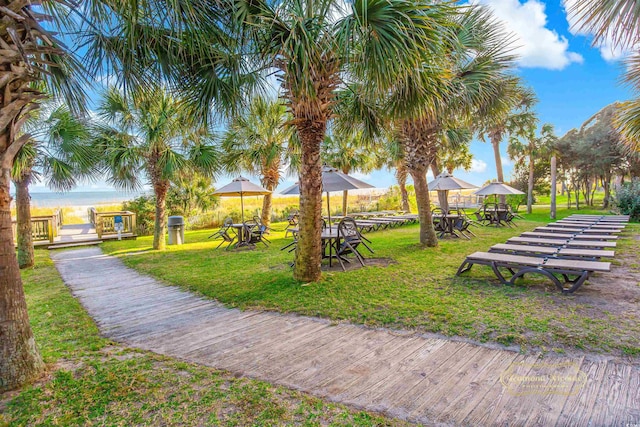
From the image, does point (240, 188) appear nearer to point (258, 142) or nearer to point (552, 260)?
point (258, 142)

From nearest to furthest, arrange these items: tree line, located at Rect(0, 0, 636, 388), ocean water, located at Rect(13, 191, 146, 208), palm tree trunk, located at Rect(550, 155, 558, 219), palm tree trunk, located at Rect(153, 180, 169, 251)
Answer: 1. tree line, located at Rect(0, 0, 636, 388)
2. palm tree trunk, located at Rect(153, 180, 169, 251)
3. ocean water, located at Rect(13, 191, 146, 208)
4. palm tree trunk, located at Rect(550, 155, 558, 219)

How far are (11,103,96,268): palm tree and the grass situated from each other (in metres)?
6.29

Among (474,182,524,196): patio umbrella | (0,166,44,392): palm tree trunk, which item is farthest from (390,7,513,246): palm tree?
(0,166,44,392): palm tree trunk

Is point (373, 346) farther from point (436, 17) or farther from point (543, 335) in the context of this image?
point (436, 17)

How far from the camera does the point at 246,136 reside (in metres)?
13.5

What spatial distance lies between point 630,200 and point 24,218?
22816mm

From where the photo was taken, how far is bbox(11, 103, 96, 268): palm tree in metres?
7.64

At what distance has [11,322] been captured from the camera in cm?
257

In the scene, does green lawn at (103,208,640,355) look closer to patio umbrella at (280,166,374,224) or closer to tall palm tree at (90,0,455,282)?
tall palm tree at (90,0,455,282)

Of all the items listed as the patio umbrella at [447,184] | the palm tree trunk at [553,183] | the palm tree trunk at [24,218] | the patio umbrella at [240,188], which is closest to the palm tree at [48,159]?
the palm tree trunk at [24,218]

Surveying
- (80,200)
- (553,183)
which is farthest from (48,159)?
(80,200)

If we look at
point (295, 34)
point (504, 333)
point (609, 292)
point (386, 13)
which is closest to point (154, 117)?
point (295, 34)

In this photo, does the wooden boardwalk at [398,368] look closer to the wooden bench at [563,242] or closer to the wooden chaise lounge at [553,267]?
the wooden chaise lounge at [553,267]

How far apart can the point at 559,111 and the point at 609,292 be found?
2492 cm
